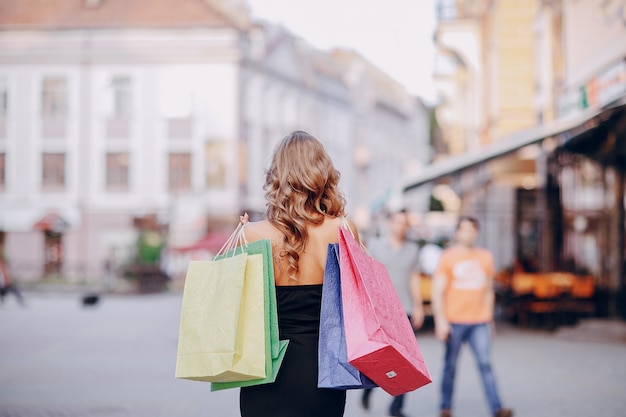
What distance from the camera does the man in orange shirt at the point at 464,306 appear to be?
7.76 m

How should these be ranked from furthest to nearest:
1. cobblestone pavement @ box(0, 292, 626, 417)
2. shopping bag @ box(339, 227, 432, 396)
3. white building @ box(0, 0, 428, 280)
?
white building @ box(0, 0, 428, 280)
cobblestone pavement @ box(0, 292, 626, 417)
shopping bag @ box(339, 227, 432, 396)

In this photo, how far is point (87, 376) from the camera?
36.2ft

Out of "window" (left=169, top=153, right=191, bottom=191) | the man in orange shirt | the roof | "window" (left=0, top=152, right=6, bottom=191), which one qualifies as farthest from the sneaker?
"window" (left=0, top=152, right=6, bottom=191)

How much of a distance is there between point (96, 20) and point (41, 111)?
4827 millimetres

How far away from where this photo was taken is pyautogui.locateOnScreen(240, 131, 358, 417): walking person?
3307mm

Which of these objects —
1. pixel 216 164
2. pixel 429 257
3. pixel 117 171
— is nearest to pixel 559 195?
pixel 429 257

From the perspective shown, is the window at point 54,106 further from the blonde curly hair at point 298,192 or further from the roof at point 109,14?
the blonde curly hair at point 298,192

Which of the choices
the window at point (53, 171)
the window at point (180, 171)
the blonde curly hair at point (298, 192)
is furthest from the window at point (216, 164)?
the blonde curly hair at point (298, 192)

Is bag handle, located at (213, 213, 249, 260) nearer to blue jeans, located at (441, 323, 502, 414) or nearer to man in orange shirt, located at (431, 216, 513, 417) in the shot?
man in orange shirt, located at (431, 216, 513, 417)

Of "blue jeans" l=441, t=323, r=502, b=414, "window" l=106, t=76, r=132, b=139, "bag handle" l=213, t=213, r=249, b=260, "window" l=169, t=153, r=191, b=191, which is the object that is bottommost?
"blue jeans" l=441, t=323, r=502, b=414

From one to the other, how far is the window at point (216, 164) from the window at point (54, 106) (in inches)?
261

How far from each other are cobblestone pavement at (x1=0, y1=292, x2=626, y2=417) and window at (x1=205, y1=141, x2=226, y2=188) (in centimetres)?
2203

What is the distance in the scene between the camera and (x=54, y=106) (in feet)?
138

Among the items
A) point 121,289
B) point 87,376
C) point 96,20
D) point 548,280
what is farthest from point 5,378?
point 96,20
